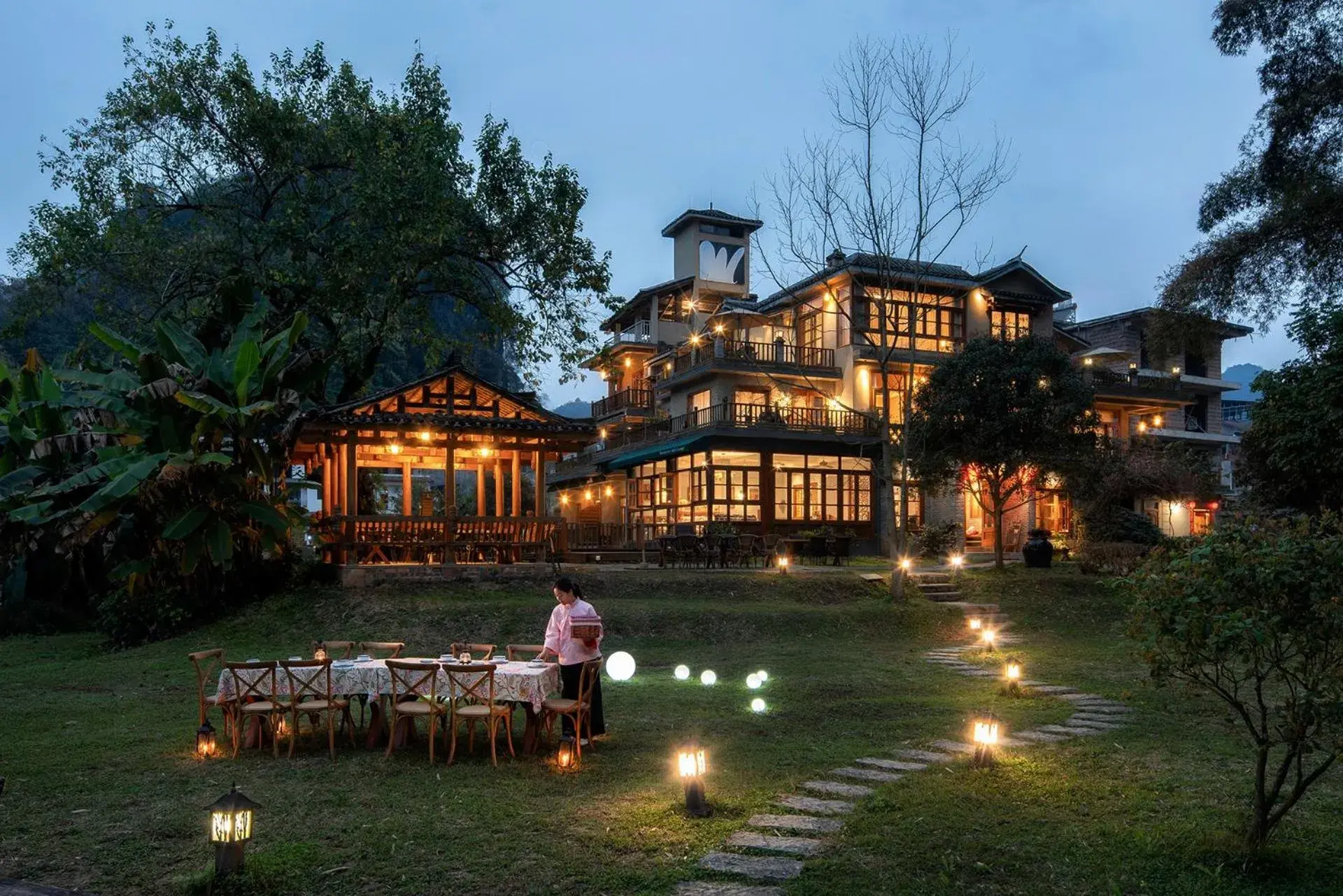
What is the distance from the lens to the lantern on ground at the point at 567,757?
777 centimetres

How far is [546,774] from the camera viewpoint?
759 centimetres

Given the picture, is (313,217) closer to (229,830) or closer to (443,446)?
(443,446)

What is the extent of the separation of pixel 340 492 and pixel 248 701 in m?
14.0

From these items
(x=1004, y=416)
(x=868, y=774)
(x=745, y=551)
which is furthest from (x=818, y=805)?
(x=1004, y=416)

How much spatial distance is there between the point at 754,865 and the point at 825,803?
4.35 ft

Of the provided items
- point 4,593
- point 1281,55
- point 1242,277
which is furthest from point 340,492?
point 1281,55

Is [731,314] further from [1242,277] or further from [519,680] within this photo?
[519,680]

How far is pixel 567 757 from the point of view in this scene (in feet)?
25.5

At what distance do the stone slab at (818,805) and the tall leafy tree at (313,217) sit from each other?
1419cm

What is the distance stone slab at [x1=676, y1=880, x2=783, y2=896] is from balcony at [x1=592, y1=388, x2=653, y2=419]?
34.0 m

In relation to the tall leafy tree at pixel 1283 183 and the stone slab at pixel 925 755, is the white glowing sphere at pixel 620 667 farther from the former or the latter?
the tall leafy tree at pixel 1283 183

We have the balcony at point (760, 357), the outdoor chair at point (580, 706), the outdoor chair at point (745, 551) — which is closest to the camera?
the outdoor chair at point (580, 706)

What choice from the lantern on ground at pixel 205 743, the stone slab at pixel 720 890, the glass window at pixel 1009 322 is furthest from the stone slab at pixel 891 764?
the glass window at pixel 1009 322

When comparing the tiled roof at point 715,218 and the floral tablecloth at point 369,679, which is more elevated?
the tiled roof at point 715,218
